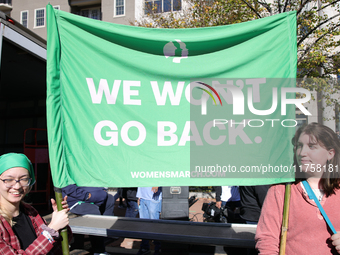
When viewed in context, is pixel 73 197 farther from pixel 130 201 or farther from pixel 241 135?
pixel 241 135

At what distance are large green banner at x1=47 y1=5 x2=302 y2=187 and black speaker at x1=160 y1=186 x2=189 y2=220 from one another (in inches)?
119

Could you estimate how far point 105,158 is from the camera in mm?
2463

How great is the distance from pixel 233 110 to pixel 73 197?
3397 millimetres

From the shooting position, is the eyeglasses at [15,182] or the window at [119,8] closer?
the eyeglasses at [15,182]

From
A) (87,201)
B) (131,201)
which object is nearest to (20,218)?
(87,201)

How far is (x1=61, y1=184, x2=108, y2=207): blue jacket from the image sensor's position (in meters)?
4.77

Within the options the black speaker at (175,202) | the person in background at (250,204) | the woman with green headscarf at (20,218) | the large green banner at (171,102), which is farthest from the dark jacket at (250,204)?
the woman with green headscarf at (20,218)

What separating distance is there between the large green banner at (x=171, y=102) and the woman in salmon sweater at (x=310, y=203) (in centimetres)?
21

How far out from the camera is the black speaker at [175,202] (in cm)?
536

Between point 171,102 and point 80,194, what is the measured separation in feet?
9.85

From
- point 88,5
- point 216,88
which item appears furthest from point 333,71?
point 88,5

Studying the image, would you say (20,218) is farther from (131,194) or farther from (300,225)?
(131,194)

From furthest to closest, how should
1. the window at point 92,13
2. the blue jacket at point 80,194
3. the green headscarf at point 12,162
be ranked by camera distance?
1. the window at point 92,13
2. the blue jacket at point 80,194
3. the green headscarf at point 12,162

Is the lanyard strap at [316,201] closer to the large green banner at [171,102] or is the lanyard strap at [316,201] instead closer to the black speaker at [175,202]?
the large green banner at [171,102]
